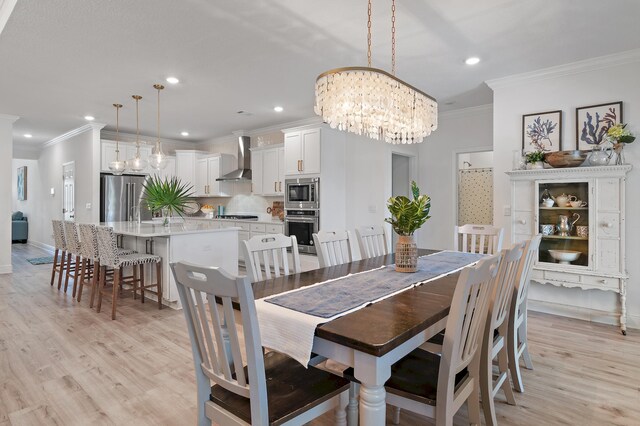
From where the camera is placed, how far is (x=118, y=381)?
2.50 meters

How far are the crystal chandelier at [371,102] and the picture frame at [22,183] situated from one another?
448 inches

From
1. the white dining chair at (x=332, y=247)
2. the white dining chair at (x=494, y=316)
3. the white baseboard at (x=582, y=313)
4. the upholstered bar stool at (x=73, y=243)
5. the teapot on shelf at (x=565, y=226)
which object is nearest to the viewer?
the white dining chair at (x=494, y=316)

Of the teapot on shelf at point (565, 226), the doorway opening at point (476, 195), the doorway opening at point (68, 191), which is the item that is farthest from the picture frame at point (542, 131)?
the doorway opening at point (68, 191)

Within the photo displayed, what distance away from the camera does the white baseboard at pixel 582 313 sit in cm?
356

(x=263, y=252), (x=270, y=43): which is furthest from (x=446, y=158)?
(x=263, y=252)

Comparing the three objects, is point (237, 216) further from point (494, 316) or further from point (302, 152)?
point (494, 316)

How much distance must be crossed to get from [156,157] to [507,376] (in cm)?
453

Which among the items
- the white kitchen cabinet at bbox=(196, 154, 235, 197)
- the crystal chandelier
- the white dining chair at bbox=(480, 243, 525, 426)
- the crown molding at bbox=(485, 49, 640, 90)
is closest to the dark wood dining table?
the white dining chair at bbox=(480, 243, 525, 426)

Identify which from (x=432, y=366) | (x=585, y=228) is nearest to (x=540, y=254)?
(x=585, y=228)

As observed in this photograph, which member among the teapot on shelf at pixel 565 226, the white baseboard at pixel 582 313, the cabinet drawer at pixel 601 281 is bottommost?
the white baseboard at pixel 582 313

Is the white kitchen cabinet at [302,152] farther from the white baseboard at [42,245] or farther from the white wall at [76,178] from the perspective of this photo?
the white baseboard at [42,245]

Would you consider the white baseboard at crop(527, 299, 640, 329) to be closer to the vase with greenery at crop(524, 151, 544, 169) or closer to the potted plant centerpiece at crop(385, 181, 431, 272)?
the vase with greenery at crop(524, 151, 544, 169)

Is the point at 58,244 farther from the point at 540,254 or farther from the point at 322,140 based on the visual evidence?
the point at 540,254

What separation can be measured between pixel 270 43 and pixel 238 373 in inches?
115
